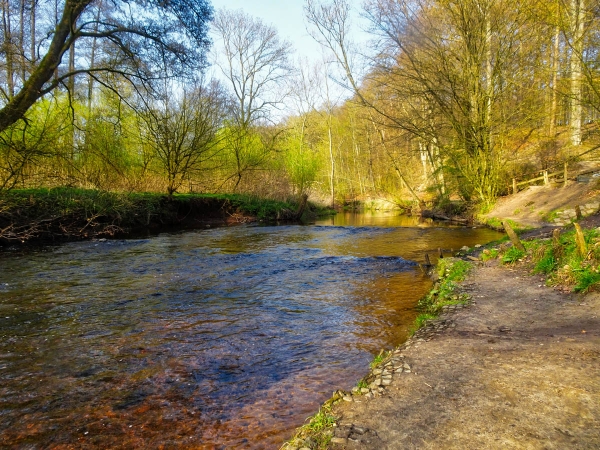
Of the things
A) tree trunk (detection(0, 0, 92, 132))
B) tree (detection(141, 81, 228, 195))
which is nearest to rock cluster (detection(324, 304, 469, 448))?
tree trunk (detection(0, 0, 92, 132))

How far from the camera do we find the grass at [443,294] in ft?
17.2

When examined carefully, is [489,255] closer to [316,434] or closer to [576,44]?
[316,434]

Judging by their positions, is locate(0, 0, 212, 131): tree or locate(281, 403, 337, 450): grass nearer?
locate(281, 403, 337, 450): grass

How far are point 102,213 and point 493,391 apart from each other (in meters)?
13.7

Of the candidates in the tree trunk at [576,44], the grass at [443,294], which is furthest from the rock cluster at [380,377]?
the tree trunk at [576,44]

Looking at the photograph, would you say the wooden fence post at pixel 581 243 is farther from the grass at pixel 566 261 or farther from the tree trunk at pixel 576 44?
the tree trunk at pixel 576 44

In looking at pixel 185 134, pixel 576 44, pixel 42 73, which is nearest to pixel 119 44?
pixel 42 73

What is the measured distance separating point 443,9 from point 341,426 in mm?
20005

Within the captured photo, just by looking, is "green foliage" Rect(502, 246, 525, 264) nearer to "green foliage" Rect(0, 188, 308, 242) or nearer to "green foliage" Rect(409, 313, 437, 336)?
"green foliage" Rect(409, 313, 437, 336)

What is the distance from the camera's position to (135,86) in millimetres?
11789

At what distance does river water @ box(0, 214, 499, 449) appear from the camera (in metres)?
3.07

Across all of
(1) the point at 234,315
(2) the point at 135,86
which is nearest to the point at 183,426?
(1) the point at 234,315

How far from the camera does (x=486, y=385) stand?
297 cm

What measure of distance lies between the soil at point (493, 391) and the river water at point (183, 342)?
0.72m
